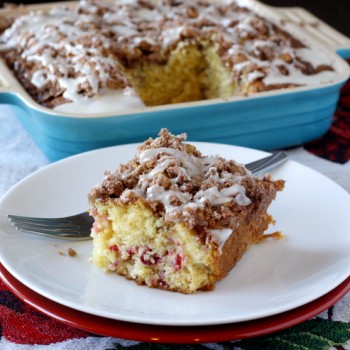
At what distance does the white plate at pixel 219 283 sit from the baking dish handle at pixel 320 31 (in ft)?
3.63

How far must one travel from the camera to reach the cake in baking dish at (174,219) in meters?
1.60

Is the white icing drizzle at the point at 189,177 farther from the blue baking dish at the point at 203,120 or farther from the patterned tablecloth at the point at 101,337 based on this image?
the blue baking dish at the point at 203,120

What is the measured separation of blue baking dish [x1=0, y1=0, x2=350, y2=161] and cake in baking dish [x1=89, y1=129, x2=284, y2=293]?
1.99 ft

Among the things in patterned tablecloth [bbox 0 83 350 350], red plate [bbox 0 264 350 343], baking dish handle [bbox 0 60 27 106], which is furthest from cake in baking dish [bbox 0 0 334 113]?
red plate [bbox 0 264 350 343]

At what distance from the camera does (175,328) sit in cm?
147

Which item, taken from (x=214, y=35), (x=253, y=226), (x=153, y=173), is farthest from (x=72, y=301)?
(x=214, y=35)

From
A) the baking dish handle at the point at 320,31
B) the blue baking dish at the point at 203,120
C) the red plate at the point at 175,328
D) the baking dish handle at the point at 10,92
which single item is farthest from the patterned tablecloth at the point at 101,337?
the baking dish handle at the point at 320,31

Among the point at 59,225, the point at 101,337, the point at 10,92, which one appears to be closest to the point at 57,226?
the point at 59,225

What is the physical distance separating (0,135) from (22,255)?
1229mm

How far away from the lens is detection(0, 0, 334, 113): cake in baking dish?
8.66ft

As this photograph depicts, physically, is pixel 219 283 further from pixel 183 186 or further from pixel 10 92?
pixel 10 92

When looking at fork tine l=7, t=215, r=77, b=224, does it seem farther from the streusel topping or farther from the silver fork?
the streusel topping

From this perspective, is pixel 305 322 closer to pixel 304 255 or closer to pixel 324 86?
pixel 304 255

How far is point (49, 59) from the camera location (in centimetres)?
279
